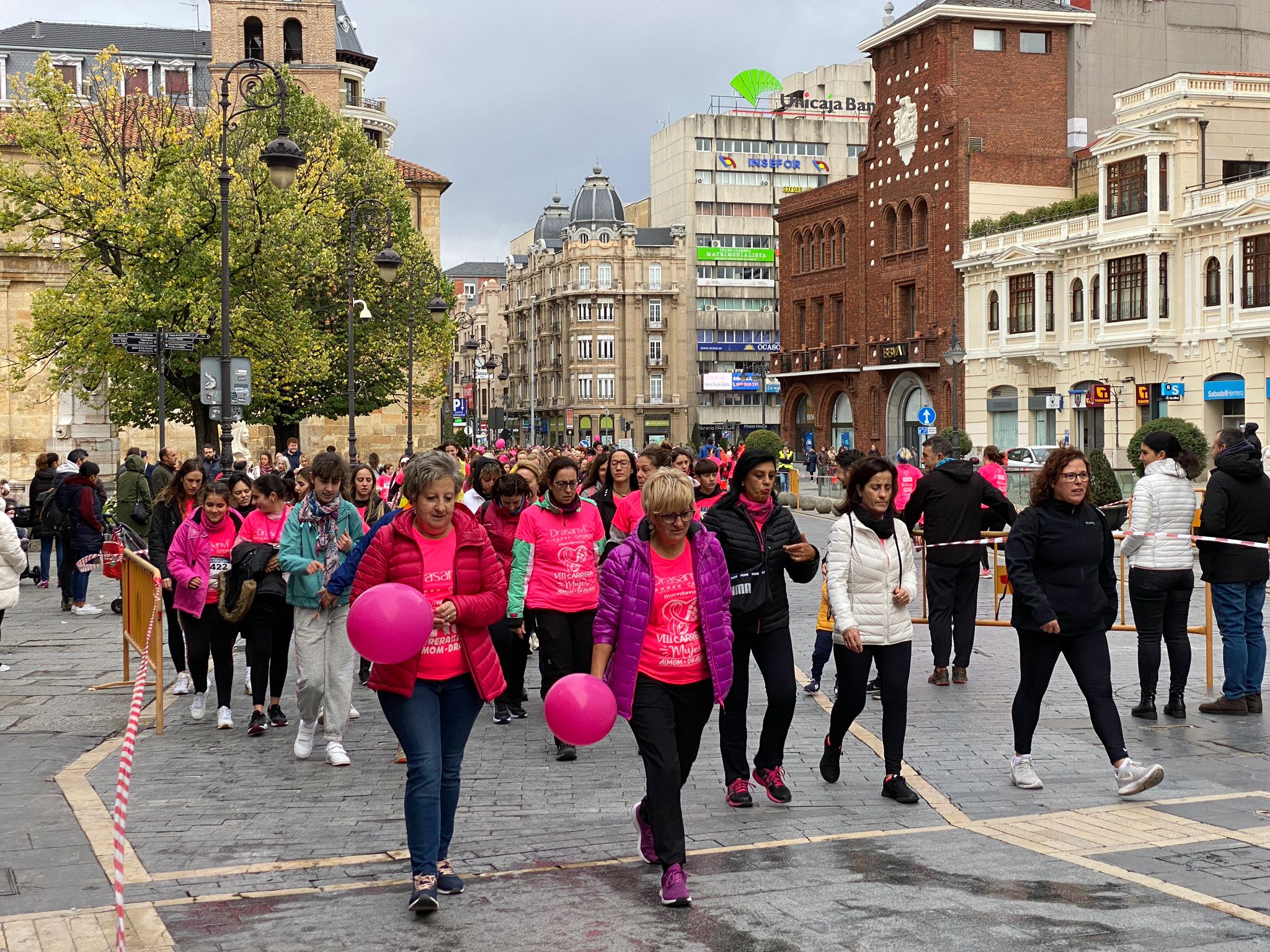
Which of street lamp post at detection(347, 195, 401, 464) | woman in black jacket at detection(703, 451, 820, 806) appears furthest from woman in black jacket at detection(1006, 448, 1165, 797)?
street lamp post at detection(347, 195, 401, 464)

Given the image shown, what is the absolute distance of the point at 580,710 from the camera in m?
5.68

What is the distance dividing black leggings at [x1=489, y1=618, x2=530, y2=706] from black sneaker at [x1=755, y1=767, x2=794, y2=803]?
2.52 meters

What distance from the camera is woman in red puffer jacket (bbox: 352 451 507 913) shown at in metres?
5.73

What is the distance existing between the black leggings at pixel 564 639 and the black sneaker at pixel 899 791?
2.23 m

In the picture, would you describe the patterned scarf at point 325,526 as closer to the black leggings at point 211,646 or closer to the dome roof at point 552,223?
the black leggings at point 211,646

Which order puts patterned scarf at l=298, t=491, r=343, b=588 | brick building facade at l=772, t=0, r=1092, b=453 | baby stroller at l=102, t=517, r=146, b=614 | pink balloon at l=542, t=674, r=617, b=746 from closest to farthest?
pink balloon at l=542, t=674, r=617, b=746 → patterned scarf at l=298, t=491, r=343, b=588 → baby stroller at l=102, t=517, r=146, b=614 → brick building facade at l=772, t=0, r=1092, b=453

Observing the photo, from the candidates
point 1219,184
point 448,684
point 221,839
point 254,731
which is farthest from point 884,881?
point 1219,184

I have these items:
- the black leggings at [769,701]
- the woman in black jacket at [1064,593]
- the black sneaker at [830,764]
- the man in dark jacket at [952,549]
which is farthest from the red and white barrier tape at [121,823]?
the man in dark jacket at [952,549]

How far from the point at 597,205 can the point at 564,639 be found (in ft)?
326

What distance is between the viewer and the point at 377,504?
1056 cm

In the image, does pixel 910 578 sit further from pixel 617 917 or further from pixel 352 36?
pixel 352 36

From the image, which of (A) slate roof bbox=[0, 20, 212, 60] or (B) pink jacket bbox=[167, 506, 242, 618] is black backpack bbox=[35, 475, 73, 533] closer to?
(B) pink jacket bbox=[167, 506, 242, 618]

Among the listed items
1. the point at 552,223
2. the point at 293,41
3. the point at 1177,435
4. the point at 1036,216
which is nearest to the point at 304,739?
the point at 1177,435

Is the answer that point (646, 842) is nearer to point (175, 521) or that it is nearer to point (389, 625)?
point (389, 625)
